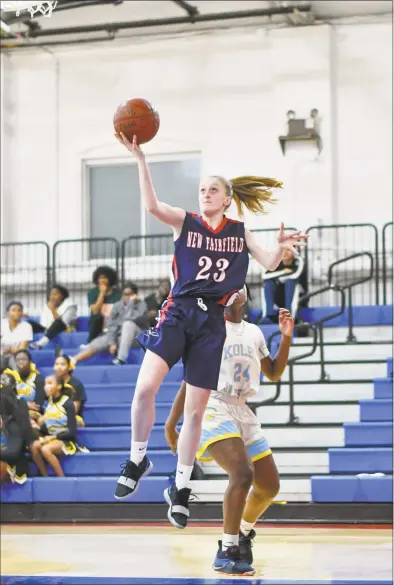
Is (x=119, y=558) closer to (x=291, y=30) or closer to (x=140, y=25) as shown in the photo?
(x=140, y=25)

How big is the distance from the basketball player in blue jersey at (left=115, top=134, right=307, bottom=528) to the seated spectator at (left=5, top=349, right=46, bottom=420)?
267cm

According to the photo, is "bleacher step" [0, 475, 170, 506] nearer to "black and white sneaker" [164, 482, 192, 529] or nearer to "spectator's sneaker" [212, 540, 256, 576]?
"spectator's sneaker" [212, 540, 256, 576]

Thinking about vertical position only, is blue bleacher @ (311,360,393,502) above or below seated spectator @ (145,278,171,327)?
below

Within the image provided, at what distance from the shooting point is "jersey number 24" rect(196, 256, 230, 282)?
15.4 feet

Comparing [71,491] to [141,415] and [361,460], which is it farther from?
[141,415]

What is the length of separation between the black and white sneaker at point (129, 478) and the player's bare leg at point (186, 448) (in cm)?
15

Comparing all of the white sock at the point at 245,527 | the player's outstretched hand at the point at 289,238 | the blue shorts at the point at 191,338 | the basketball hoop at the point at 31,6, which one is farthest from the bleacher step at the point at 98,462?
the basketball hoop at the point at 31,6

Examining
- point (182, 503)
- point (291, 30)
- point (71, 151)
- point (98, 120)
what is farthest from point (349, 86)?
point (182, 503)

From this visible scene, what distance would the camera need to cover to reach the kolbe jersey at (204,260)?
4684mm

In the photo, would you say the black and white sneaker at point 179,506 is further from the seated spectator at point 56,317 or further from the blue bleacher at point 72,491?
the blue bleacher at point 72,491

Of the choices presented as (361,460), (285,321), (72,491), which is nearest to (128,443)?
(72,491)

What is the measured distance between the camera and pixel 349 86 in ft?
44.1

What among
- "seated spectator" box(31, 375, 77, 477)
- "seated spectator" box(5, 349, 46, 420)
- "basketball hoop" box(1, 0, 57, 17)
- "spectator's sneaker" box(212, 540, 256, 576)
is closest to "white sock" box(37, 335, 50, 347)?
"seated spectator" box(5, 349, 46, 420)

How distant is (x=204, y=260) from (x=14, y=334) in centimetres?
542
